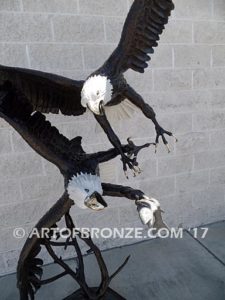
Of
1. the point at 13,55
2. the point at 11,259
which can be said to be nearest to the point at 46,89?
the point at 13,55

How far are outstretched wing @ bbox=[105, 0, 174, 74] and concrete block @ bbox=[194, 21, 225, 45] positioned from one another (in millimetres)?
1078

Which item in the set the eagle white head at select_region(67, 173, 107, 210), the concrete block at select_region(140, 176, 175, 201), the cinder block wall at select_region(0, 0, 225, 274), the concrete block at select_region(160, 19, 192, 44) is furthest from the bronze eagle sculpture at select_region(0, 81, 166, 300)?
the concrete block at select_region(160, 19, 192, 44)

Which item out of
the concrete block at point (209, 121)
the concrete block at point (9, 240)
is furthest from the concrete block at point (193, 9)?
the concrete block at point (9, 240)

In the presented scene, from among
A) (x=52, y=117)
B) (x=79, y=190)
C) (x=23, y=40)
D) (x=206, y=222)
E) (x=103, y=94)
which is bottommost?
(x=206, y=222)

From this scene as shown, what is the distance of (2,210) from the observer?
174 cm

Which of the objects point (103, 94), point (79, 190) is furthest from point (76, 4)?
point (79, 190)

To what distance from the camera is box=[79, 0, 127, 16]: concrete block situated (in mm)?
1680

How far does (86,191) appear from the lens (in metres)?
0.99

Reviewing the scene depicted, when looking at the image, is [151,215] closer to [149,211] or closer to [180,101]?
[149,211]

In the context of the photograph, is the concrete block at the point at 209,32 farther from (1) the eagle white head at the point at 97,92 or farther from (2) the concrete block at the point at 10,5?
(1) the eagle white head at the point at 97,92

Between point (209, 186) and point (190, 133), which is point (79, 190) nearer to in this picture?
point (190, 133)

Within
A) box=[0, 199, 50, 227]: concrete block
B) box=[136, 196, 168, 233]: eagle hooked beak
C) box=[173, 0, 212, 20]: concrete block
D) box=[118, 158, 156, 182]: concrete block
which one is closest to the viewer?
box=[136, 196, 168, 233]: eagle hooked beak

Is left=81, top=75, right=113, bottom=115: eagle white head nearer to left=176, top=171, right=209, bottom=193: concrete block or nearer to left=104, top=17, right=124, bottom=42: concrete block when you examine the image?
left=104, top=17, right=124, bottom=42: concrete block

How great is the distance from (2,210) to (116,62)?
115cm
